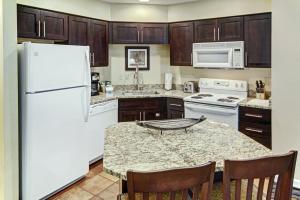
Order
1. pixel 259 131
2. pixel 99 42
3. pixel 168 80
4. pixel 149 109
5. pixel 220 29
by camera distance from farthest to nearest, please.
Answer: pixel 168 80, pixel 149 109, pixel 99 42, pixel 220 29, pixel 259 131

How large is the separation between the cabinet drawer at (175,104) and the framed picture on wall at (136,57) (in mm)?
967

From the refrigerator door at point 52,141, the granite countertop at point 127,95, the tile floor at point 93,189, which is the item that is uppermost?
the granite countertop at point 127,95

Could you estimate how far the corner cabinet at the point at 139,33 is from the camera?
4.76 m

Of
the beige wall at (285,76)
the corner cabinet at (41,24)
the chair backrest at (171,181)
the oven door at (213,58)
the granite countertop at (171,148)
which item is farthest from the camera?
the oven door at (213,58)

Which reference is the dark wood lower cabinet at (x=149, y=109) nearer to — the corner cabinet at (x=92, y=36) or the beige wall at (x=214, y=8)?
the corner cabinet at (x=92, y=36)

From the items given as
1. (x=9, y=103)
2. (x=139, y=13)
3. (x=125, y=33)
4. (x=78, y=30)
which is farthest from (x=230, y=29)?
(x=9, y=103)

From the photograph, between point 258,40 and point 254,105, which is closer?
point 254,105

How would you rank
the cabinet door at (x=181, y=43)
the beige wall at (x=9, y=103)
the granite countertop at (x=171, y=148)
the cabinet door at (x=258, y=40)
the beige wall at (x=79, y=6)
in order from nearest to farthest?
1. the granite countertop at (x=171, y=148)
2. the beige wall at (x=9, y=103)
3. the beige wall at (x=79, y=6)
4. the cabinet door at (x=258, y=40)
5. the cabinet door at (x=181, y=43)

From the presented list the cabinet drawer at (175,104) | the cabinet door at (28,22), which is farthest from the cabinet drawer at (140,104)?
the cabinet door at (28,22)

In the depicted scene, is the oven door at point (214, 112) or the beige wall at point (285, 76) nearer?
the beige wall at point (285, 76)

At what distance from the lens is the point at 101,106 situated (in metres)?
4.06

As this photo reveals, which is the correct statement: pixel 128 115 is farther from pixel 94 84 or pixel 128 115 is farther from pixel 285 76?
pixel 285 76

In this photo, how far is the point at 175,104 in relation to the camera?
454cm

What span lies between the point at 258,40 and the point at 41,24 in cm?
289
